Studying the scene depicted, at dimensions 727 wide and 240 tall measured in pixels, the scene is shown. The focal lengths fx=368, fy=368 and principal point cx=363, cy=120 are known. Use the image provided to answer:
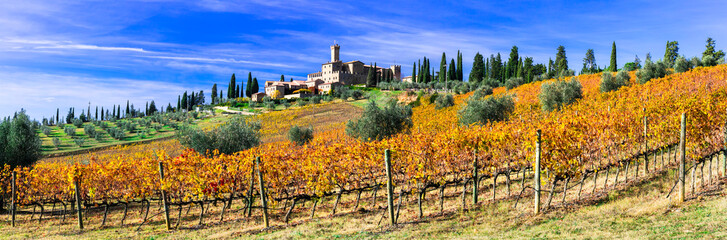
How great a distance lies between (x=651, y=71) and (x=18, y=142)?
62450 mm

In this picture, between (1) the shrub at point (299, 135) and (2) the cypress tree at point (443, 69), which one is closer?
(1) the shrub at point (299, 135)

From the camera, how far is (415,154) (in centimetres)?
1398

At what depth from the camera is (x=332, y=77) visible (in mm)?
137750

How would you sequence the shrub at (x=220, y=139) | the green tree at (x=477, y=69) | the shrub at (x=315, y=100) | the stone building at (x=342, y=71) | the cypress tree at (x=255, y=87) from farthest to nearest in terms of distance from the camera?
the stone building at (x=342, y=71) < the cypress tree at (x=255, y=87) < the shrub at (x=315, y=100) < the green tree at (x=477, y=69) < the shrub at (x=220, y=139)

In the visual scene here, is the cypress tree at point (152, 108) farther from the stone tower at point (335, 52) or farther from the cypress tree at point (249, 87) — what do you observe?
the stone tower at point (335, 52)

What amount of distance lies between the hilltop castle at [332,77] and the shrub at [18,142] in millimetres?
95686

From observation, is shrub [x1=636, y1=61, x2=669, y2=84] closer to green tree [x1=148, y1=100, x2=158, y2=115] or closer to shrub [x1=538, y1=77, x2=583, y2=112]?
shrub [x1=538, y1=77, x2=583, y2=112]

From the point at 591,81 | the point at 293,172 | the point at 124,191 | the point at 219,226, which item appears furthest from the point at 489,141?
the point at 591,81

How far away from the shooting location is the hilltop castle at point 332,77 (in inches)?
4980

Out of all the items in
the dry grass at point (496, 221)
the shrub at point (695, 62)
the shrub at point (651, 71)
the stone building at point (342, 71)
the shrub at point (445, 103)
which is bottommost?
the dry grass at point (496, 221)

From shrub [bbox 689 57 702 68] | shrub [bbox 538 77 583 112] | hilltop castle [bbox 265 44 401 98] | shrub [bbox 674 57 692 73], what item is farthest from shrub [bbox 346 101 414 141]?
hilltop castle [bbox 265 44 401 98]

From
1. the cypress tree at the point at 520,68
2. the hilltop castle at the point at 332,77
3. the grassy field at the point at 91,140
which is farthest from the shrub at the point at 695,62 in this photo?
the grassy field at the point at 91,140

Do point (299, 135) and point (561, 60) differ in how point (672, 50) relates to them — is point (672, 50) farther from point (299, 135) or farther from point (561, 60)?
point (299, 135)

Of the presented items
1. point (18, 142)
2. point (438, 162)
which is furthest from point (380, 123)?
point (18, 142)
